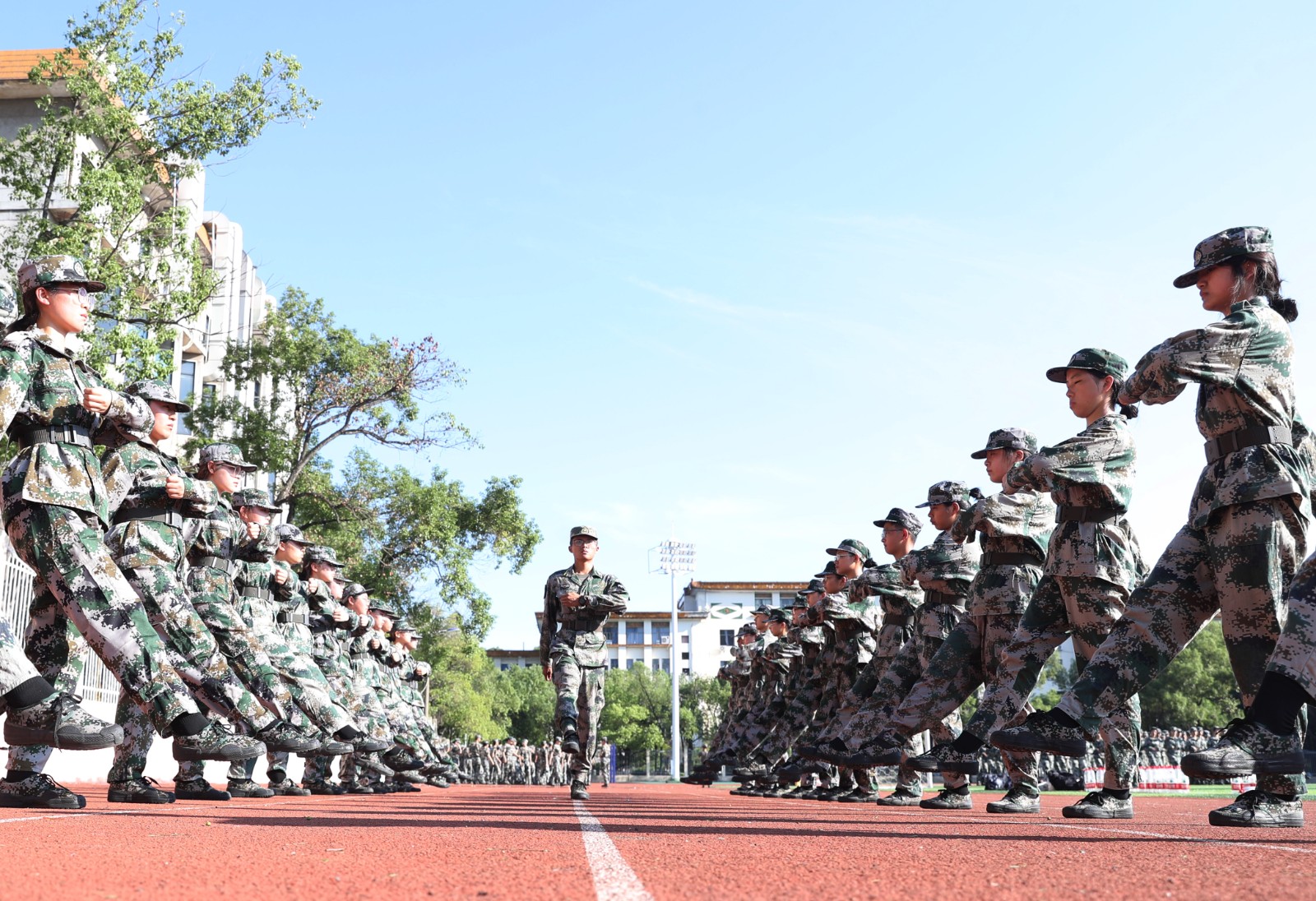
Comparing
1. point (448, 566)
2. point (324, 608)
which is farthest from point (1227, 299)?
point (448, 566)

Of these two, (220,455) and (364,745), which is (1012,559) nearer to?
(364,745)

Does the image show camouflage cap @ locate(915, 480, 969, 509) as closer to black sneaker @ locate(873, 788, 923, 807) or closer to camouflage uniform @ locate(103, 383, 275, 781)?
black sneaker @ locate(873, 788, 923, 807)

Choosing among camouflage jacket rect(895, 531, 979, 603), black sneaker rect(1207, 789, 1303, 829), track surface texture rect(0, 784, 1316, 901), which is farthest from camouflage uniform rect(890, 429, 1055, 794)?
black sneaker rect(1207, 789, 1303, 829)

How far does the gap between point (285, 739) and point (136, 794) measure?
3.63ft

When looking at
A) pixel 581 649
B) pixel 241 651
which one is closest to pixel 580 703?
pixel 581 649

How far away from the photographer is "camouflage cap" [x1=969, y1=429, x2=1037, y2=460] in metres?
8.69

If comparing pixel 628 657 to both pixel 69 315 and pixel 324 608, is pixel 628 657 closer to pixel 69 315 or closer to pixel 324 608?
pixel 324 608

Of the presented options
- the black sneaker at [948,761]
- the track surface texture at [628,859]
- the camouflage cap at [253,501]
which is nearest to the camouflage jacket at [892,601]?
the black sneaker at [948,761]

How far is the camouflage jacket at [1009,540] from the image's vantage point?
804cm

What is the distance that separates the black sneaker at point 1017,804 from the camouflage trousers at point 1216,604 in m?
2.71

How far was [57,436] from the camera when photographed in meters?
6.16

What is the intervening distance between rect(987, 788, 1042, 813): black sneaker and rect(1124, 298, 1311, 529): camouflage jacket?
3.35 meters

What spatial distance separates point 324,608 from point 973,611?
7833 mm

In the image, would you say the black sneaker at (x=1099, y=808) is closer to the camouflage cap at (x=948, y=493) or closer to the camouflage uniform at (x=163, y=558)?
the camouflage cap at (x=948, y=493)
